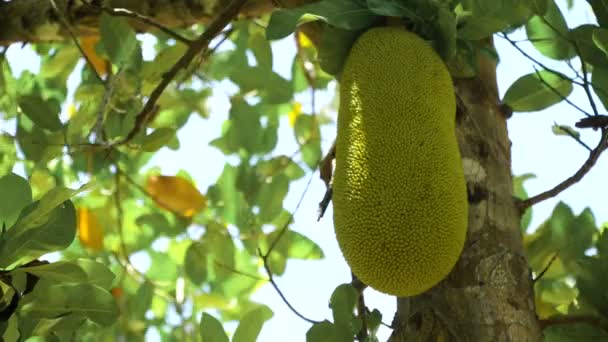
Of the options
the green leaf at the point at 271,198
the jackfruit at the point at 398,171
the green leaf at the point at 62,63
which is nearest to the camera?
the jackfruit at the point at 398,171

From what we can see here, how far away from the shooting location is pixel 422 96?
101cm

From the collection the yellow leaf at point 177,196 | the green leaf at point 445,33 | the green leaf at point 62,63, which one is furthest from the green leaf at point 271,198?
the green leaf at point 62,63

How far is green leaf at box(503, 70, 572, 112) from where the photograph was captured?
1211 millimetres

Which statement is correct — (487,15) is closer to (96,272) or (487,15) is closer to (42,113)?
(96,272)

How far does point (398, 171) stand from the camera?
93 cm

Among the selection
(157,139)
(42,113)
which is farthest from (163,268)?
(42,113)

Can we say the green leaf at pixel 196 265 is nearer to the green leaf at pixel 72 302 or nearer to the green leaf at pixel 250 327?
the green leaf at pixel 250 327

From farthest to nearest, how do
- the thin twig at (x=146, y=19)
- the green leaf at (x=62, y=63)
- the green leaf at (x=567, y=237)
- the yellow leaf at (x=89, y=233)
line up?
the green leaf at (x=62, y=63)
the yellow leaf at (x=89, y=233)
the thin twig at (x=146, y=19)
the green leaf at (x=567, y=237)

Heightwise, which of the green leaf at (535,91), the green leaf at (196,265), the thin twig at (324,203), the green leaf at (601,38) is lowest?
the green leaf at (196,265)

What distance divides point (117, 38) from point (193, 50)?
0.13 meters

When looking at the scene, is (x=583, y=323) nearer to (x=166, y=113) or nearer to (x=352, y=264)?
(x=352, y=264)

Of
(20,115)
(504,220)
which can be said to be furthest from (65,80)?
(504,220)

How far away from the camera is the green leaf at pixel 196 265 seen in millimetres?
1555

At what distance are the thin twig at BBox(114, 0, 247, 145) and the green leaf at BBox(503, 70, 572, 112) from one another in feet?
1.28
